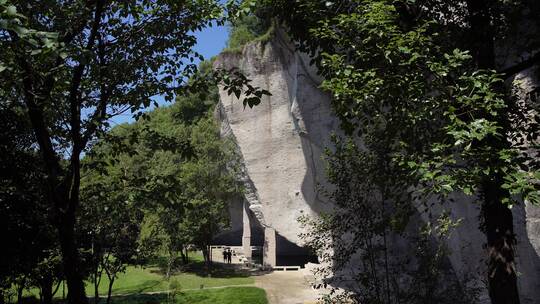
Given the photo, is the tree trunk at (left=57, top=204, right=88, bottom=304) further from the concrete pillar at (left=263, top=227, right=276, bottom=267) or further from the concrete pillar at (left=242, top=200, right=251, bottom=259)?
the concrete pillar at (left=242, top=200, right=251, bottom=259)

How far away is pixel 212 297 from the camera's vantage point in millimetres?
21984

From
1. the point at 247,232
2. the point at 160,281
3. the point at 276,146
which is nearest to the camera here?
the point at 160,281

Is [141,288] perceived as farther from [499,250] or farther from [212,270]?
[499,250]

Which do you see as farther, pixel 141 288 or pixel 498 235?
pixel 141 288

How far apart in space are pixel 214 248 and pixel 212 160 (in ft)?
44.2

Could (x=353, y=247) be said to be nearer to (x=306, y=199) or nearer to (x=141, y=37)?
(x=141, y=37)

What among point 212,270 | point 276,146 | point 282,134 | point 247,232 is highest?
point 282,134

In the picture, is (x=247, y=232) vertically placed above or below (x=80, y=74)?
below

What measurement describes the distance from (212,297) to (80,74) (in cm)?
1847

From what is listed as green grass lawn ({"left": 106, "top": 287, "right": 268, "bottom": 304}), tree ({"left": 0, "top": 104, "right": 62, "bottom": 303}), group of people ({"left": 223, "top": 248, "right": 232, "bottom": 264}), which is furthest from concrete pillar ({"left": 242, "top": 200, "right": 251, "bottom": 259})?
tree ({"left": 0, "top": 104, "right": 62, "bottom": 303})

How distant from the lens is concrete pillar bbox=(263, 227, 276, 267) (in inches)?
1193

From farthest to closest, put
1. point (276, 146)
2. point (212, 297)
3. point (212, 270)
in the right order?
point (212, 270), point (276, 146), point (212, 297)

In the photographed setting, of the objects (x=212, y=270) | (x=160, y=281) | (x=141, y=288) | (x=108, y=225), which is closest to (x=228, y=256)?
(x=212, y=270)

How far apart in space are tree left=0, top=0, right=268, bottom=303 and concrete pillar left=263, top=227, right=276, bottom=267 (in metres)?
24.4
